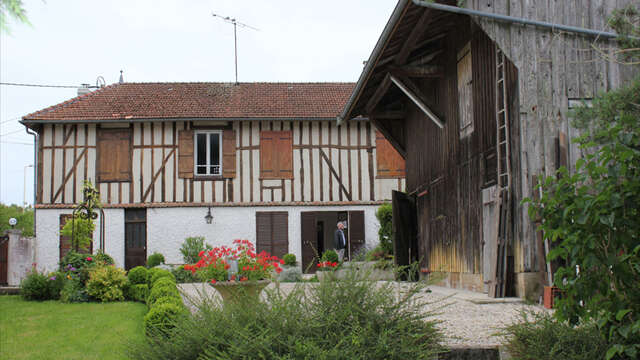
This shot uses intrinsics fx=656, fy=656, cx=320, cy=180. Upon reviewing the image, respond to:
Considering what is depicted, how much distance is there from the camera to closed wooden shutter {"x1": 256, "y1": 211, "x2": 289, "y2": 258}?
18547mm

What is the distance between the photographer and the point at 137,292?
40.1ft

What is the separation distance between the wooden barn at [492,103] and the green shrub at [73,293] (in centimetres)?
609

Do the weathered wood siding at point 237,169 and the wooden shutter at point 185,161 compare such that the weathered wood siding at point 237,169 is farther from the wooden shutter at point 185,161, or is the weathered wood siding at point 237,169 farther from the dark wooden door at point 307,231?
the dark wooden door at point 307,231

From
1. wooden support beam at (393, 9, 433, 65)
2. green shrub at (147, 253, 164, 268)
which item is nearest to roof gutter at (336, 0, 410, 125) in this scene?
wooden support beam at (393, 9, 433, 65)

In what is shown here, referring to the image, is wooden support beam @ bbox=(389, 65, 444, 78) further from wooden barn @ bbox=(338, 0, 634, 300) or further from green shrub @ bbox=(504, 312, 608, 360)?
green shrub @ bbox=(504, 312, 608, 360)

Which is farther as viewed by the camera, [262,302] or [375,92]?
[375,92]

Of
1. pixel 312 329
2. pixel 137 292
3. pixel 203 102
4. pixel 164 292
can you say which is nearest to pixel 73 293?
pixel 137 292

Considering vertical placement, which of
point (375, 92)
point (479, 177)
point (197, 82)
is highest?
point (197, 82)

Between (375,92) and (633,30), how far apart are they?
283 inches

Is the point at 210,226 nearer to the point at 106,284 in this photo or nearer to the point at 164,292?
the point at 106,284

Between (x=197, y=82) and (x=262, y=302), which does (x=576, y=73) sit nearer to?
(x=262, y=302)

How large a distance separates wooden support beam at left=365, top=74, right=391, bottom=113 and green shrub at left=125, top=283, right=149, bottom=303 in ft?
17.3

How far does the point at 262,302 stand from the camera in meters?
4.20

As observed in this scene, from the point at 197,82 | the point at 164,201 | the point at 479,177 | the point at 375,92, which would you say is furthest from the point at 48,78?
the point at 479,177
